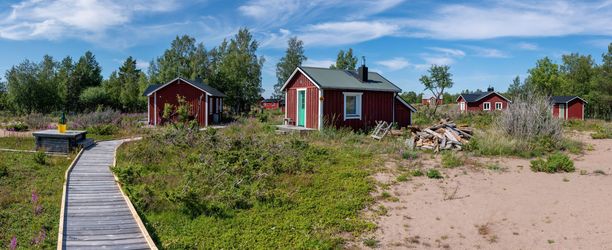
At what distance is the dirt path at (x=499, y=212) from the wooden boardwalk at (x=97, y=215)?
374 centimetres

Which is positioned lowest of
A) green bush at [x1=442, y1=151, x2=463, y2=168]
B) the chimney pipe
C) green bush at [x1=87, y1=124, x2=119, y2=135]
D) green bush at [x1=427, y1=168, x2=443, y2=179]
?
green bush at [x1=427, y1=168, x2=443, y2=179]

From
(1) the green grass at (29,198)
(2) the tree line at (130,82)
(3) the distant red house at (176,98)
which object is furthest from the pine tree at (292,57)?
(1) the green grass at (29,198)

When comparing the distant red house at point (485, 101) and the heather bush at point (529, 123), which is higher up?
the distant red house at point (485, 101)

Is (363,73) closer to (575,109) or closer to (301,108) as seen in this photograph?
(301,108)

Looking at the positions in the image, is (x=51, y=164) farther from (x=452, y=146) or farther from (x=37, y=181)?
(x=452, y=146)

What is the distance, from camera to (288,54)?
4488 cm

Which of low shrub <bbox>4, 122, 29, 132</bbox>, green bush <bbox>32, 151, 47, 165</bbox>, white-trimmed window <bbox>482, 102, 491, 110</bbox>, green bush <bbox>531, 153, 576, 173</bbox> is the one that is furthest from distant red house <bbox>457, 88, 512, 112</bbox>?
green bush <bbox>32, 151, 47, 165</bbox>

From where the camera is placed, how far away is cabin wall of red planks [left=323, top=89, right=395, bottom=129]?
62.3 feet

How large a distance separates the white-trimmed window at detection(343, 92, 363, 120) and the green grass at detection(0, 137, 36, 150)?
1302 centimetres

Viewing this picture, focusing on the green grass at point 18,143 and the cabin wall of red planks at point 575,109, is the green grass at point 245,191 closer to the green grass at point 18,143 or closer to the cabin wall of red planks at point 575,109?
the green grass at point 18,143

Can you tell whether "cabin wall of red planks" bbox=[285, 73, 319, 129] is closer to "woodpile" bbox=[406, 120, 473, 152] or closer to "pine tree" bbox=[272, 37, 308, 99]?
"woodpile" bbox=[406, 120, 473, 152]

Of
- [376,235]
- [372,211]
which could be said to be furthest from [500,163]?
[376,235]

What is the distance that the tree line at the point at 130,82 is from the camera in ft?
109

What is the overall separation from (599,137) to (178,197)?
2131 cm
